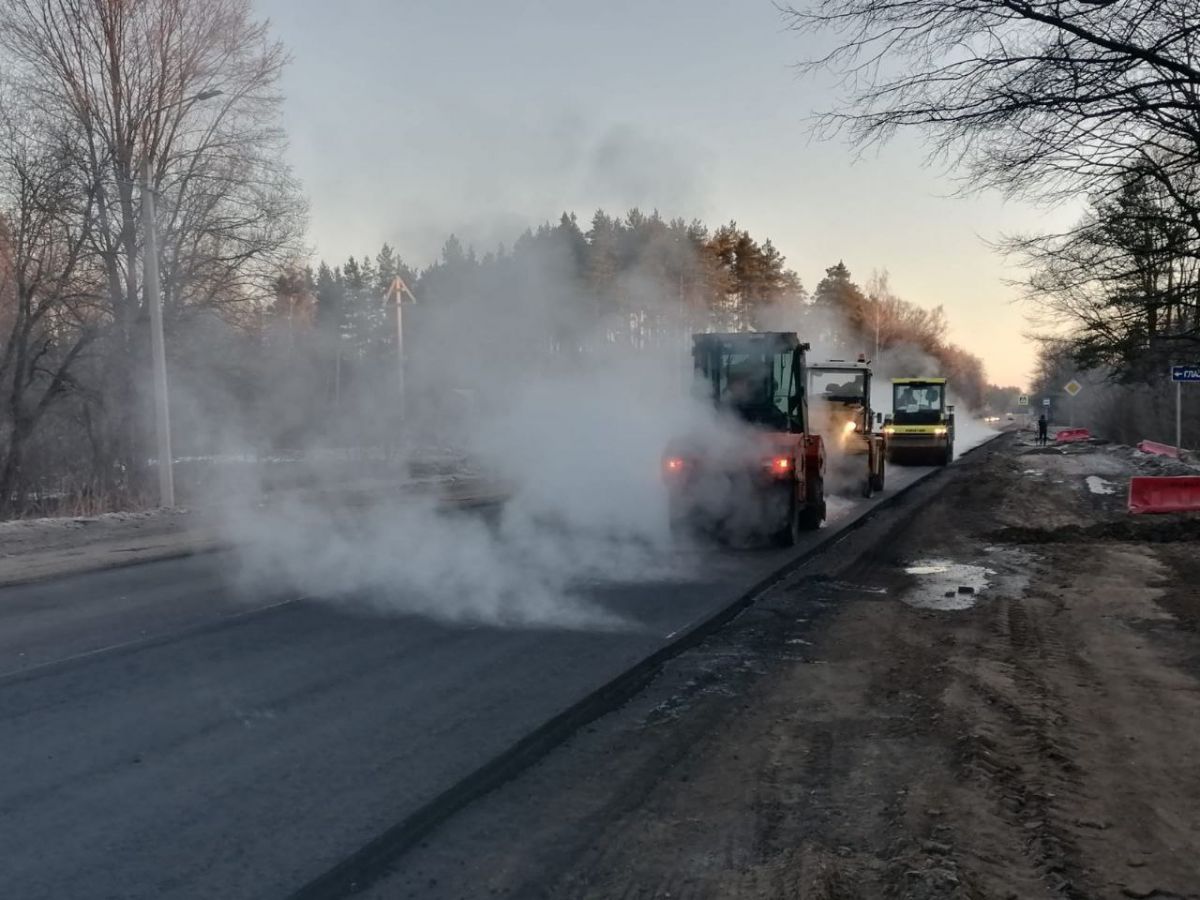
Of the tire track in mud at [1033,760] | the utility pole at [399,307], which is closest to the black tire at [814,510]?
the utility pole at [399,307]

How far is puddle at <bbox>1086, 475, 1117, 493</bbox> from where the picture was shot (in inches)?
873

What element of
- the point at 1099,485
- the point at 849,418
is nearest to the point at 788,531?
the point at 849,418

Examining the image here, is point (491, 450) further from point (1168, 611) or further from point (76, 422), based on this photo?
point (76, 422)

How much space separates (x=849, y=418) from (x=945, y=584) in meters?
11.2

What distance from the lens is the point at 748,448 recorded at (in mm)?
12773

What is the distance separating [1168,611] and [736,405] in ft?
21.0

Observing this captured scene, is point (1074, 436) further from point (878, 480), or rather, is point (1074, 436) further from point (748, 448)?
point (748, 448)

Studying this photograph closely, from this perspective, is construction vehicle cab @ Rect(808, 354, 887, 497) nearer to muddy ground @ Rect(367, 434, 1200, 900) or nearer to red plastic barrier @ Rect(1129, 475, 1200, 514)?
red plastic barrier @ Rect(1129, 475, 1200, 514)

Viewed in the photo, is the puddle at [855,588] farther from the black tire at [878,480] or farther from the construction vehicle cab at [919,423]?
the construction vehicle cab at [919,423]

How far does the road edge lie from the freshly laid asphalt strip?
27 mm

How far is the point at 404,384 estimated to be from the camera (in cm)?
1491

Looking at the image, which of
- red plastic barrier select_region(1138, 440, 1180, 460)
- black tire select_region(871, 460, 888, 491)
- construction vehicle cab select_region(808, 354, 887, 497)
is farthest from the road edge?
red plastic barrier select_region(1138, 440, 1180, 460)

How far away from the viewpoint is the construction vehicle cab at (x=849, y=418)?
21062 mm

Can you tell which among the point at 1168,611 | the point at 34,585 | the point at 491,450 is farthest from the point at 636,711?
the point at 491,450
